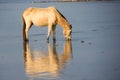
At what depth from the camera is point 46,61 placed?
45.6 ft

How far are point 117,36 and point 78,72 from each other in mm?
8298

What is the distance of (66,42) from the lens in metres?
18.6

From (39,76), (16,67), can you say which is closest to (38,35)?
(16,67)

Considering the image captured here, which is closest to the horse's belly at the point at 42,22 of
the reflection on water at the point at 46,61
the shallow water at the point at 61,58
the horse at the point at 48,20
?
the horse at the point at 48,20

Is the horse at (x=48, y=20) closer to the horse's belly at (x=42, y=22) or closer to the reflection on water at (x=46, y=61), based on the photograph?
the horse's belly at (x=42, y=22)

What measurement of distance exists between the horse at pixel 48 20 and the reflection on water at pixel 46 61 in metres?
1.50

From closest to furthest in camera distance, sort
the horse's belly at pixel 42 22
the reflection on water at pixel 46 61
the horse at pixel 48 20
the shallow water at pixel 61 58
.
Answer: the shallow water at pixel 61 58 → the reflection on water at pixel 46 61 → the horse at pixel 48 20 → the horse's belly at pixel 42 22

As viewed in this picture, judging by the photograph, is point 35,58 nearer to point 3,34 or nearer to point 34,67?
point 34,67

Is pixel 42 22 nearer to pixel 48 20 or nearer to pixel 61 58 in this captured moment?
pixel 48 20

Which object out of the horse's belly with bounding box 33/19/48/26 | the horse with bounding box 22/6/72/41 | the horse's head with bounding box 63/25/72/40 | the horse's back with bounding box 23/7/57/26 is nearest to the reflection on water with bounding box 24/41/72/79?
the horse's head with bounding box 63/25/72/40

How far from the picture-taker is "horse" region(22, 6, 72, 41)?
62.6 ft

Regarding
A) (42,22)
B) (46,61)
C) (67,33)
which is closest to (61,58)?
(46,61)

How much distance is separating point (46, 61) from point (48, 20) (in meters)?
5.46

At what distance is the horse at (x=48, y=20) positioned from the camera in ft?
62.6
